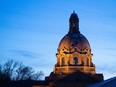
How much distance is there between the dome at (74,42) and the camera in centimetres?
12138

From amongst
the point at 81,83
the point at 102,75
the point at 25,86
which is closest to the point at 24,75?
the point at 25,86

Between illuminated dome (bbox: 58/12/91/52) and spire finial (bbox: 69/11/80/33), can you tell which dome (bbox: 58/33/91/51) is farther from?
spire finial (bbox: 69/11/80/33)

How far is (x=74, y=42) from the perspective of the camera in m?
122

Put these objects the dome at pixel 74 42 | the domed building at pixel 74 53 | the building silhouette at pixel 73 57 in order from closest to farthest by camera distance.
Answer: the building silhouette at pixel 73 57 → the domed building at pixel 74 53 → the dome at pixel 74 42

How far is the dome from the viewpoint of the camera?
121 meters

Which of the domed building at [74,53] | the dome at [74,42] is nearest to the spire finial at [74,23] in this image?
the domed building at [74,53]

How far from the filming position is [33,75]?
418ft

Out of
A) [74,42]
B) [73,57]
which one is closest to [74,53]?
[73,57]

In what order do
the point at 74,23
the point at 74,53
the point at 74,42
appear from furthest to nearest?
the point at 74,42 → the point at 74,23 → the point at 74,53

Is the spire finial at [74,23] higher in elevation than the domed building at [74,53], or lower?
higher

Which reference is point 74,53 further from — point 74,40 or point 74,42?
point 74,40

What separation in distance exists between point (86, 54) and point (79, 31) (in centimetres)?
622

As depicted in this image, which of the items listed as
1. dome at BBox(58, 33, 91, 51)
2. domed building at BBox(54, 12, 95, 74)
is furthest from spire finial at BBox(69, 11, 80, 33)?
dome at BBox(58, 33, 91, 51)

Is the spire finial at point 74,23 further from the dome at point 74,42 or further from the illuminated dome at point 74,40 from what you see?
the dome at point 74,42
